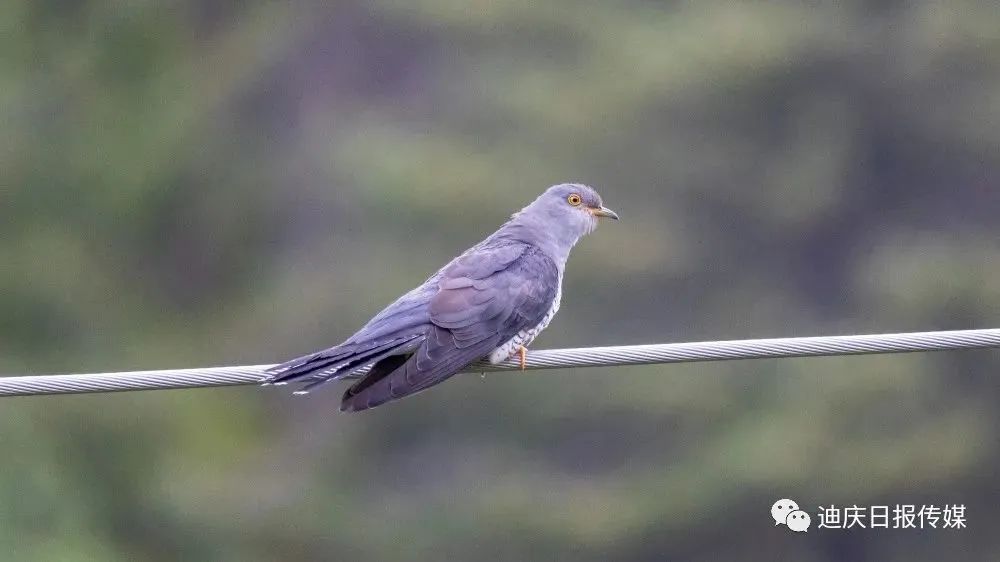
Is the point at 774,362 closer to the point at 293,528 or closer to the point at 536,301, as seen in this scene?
the point at 293,528

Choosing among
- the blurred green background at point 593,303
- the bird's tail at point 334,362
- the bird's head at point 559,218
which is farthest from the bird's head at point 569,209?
the blurred green background at point 593,303

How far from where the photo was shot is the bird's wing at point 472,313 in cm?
468

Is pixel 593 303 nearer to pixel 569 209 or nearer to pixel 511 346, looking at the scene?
pixel 569 209

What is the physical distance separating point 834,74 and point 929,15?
3.31 feet

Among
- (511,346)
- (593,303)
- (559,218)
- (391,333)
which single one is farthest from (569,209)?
(593,303)

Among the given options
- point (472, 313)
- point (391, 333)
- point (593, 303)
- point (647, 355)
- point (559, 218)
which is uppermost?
point (593, 303)

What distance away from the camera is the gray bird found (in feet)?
15.1

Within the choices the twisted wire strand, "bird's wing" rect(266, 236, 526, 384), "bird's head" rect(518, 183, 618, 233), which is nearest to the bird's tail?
"bird's wing" rect(266, 236, 526, 384)

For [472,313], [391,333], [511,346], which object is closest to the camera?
[391,333]

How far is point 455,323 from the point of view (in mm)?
4984

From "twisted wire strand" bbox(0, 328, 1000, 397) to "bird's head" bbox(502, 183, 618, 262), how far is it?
1763 mm

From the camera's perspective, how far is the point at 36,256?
14766 mm

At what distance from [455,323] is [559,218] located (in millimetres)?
1223

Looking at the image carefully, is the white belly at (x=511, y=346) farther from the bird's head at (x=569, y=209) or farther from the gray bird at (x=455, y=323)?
the bird's head at (x=569, y=209)
